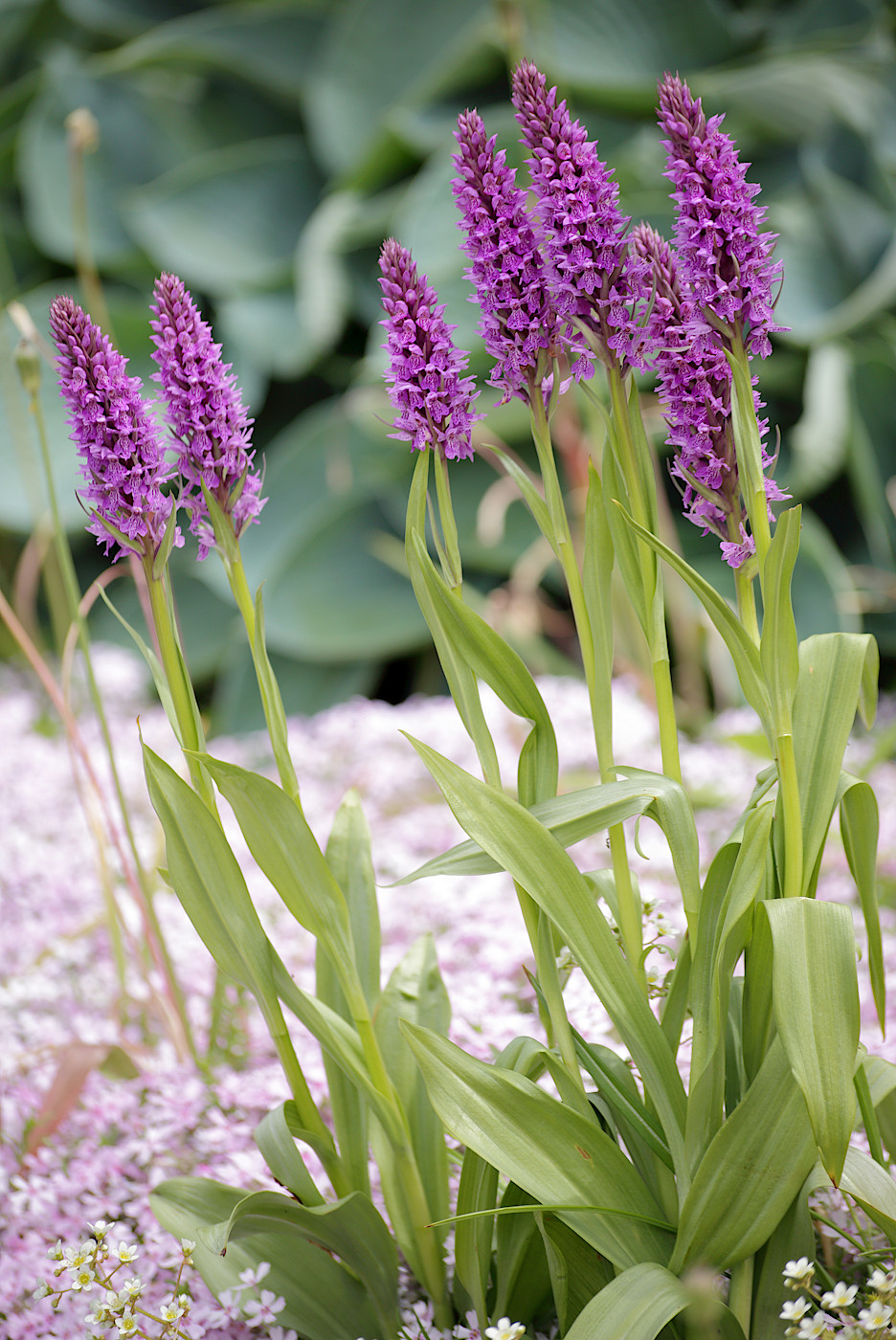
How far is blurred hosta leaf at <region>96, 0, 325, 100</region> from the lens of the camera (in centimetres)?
284

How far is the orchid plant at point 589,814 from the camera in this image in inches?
23.1

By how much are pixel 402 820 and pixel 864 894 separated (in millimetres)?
1187

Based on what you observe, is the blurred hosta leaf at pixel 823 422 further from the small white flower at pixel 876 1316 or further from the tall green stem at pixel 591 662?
the small white flower at pixel 876 1316

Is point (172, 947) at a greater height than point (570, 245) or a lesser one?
lesser

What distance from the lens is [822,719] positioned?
0.70 m

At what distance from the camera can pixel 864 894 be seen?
2.39 ft

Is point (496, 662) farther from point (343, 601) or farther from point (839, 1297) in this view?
point (343, 601)

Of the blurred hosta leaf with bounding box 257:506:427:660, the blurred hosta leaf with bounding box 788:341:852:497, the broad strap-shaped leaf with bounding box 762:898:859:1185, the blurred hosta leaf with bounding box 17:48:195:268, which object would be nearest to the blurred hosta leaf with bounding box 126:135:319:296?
the blurred hosta leaf with bounding box 17:48:195:268

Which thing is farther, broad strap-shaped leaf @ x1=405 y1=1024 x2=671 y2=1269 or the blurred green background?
the blurred green background

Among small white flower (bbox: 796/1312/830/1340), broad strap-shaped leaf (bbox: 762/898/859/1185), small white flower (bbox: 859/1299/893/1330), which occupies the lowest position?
small white flower (bbox: 796/1312/830/1340)

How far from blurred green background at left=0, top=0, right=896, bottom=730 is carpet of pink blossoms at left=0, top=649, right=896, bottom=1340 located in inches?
12.2

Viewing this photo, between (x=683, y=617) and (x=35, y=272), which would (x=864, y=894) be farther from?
(x=35, y=272)

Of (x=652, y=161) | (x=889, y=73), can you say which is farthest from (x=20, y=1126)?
(x=889, y=73)

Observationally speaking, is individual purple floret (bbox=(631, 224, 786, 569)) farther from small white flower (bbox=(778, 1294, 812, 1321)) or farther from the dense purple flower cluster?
small white flower (bbox=(778, 1294, 812, 1321))
